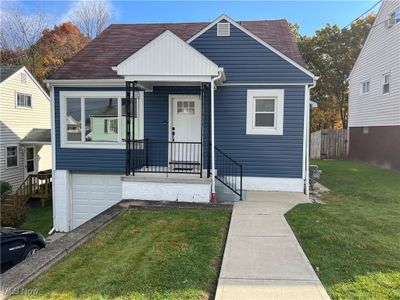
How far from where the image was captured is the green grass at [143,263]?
3.76 m

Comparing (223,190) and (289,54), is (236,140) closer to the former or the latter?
(223,190)

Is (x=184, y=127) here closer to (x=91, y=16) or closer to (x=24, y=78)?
(x=24, y=78)

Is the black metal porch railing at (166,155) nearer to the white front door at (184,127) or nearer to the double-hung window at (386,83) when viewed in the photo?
the white front door at (184,127)

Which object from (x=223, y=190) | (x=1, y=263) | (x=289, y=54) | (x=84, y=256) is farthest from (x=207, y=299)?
(x=289, y=54)

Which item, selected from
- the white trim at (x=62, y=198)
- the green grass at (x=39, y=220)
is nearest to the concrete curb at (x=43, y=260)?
the white trim at (x=62, y=198)

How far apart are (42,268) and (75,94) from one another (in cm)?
722

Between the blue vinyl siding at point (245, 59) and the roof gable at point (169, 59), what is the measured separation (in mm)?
1907

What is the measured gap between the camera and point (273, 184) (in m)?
9.99

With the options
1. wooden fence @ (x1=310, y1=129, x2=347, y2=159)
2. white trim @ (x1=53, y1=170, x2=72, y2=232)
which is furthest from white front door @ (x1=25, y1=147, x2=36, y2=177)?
wooden fence @ (x1=310, y1=129, x2=347, y2=159)

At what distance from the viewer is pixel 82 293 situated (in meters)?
3.71

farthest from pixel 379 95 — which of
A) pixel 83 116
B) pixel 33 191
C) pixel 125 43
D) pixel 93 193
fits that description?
pixel 33 191

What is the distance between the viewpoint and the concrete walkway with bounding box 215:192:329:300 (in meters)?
3.74

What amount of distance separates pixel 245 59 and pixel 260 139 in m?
2.38

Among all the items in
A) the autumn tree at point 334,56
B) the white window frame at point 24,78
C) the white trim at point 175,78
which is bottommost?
the white trim at point 175,78
